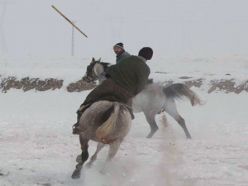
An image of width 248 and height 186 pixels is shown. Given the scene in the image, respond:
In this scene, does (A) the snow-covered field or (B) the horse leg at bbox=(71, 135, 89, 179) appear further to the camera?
(A) the snow-covered field

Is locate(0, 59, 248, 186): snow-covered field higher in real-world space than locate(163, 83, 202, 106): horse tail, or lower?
lower

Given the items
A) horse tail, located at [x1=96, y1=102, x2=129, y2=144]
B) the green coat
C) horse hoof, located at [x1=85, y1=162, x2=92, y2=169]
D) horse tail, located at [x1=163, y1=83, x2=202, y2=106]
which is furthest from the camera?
horse tail, located at [x1=163, y1=83, x2=202, y2=106]

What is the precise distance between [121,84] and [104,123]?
29.5 inches

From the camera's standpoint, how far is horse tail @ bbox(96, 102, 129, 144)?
5.89 meters

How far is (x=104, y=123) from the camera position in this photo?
5.91 m

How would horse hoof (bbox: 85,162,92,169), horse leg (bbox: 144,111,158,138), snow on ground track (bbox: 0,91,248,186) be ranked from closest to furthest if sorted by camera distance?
snow on ground track (bbox: 0,91,248,186) → horse hoof (bbox: 85,162,92,169) → horse leg (bbox: 144,111,158,138)

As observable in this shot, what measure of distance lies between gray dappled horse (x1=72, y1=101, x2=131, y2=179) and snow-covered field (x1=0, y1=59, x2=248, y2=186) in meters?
0.52

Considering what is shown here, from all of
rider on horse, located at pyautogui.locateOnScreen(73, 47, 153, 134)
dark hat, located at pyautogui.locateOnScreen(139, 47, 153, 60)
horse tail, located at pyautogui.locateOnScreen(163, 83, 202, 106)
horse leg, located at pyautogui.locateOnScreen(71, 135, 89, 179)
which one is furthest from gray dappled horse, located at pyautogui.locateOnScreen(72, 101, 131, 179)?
horse tail, located at pyautogui.locateOnScreen(163, 83, 202, 106)

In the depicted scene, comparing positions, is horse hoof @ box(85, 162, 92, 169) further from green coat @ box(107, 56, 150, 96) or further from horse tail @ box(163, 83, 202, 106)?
horse tail @ box(163, 83, 202, 106)

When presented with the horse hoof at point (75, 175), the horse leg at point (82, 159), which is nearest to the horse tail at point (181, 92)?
the horse leg at point (82, 159)

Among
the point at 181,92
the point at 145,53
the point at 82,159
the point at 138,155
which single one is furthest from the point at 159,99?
the point at 82,159

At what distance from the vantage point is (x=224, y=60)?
75.9ft

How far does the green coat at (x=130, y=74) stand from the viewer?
646 cm

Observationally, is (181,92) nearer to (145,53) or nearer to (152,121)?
(152,121)
